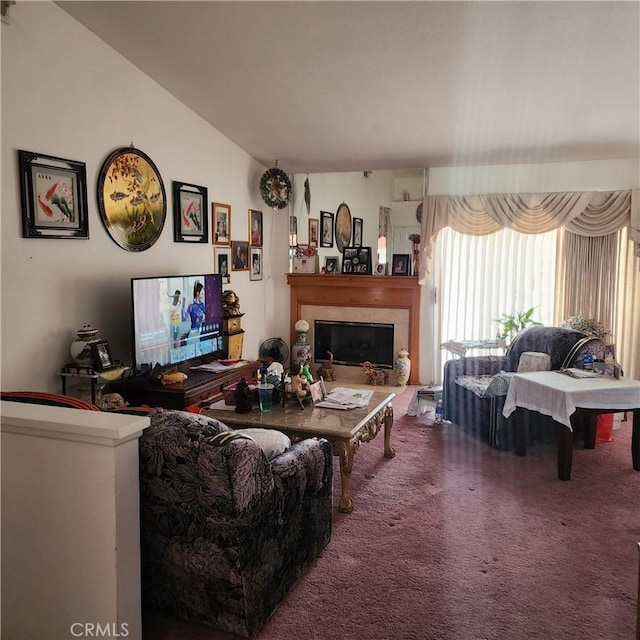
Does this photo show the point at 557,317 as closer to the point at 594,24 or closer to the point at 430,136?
the point at 430,136

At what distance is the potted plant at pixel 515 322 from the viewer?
19.4ft

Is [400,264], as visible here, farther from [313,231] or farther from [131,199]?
[131,199]

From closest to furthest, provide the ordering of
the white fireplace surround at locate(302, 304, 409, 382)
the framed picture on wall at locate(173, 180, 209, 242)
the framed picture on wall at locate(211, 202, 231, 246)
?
the framed picture on wall at locate(173, 180, 209, 242) < the framed picture on wall at locate(211, 202, 231, 246) < the white fireplace surround at locate(302, 304, 409, 382)

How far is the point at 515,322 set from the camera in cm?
602

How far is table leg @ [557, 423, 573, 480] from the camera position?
12.3ft

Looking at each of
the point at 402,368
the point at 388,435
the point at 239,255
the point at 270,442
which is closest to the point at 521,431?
the point at 388,435

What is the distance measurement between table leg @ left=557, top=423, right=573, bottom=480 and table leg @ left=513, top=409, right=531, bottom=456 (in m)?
0.44

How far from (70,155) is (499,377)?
342 centimetres

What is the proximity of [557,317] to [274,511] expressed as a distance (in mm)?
4656

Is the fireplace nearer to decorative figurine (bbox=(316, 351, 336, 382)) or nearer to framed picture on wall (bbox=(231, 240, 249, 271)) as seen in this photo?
decorative figurine (bbox=(316, 351, 336, 382))

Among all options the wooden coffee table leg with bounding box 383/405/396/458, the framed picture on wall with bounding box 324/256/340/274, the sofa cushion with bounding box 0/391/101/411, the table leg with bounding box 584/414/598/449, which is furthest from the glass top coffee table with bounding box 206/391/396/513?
the framed picture on wall with bounding box 324/256/340/274

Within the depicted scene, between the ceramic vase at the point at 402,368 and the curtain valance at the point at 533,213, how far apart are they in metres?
0.92

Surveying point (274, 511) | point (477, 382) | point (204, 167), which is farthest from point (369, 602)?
point (204, 167)

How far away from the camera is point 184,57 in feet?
13.2
